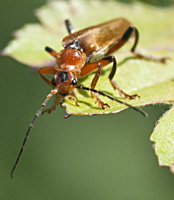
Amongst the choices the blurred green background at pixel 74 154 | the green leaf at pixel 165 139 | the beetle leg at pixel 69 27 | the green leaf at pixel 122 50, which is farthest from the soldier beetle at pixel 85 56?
the blurred green background at pixel 74 154

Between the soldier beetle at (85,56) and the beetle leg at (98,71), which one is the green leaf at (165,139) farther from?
the beetle leg at (98,71)

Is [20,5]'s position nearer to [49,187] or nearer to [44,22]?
[44,22]

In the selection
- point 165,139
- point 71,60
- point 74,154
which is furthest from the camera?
point 74,154

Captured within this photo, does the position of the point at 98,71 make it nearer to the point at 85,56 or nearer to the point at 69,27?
the point at 85,56

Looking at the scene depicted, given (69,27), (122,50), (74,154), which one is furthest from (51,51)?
(74,154)

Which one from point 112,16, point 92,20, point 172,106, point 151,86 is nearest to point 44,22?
point 92,20

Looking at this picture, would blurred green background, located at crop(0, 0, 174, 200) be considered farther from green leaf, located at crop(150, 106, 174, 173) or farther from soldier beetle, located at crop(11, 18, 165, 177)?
green leaf, located at crop(150, 106, 174, 173)

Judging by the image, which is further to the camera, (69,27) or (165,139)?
(69,27)
